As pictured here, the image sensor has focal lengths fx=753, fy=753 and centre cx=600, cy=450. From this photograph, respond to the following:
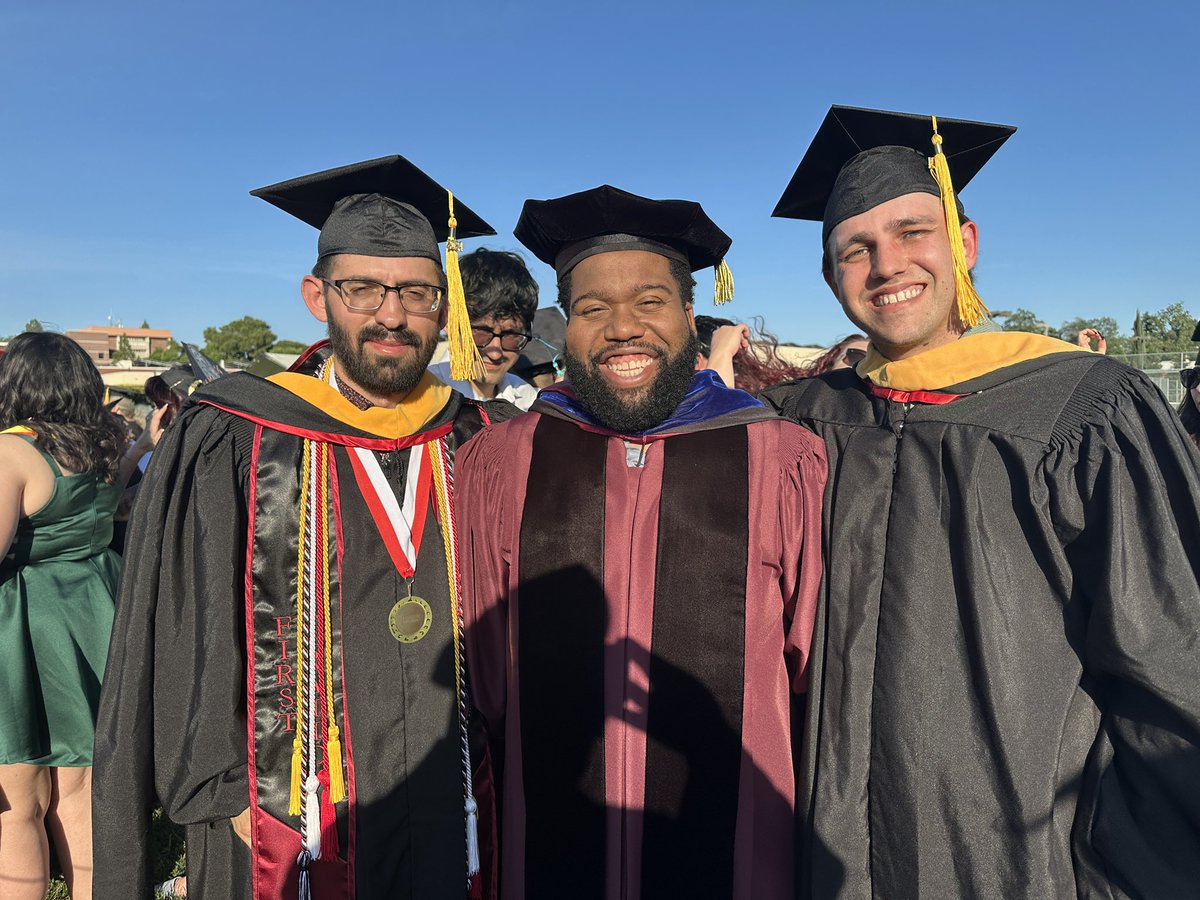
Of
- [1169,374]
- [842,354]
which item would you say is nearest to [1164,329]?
[1169,374]

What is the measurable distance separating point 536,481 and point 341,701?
32.3 inches

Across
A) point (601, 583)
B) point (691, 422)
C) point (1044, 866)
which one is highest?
point (691, 422)

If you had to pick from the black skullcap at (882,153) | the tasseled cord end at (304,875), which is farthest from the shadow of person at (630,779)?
the black skullcap at (882,153)

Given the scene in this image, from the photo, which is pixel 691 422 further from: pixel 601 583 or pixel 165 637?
pixel 165 637

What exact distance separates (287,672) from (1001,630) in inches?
72.4

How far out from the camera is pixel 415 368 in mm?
2371

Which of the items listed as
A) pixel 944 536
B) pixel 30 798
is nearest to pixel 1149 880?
pixel 944 536

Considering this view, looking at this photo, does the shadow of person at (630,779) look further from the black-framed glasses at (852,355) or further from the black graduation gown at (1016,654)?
the black-framed glasses at (852,355)

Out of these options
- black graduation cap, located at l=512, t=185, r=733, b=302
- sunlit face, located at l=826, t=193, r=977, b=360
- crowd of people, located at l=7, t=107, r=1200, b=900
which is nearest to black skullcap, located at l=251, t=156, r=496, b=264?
crowd of people, located at l=7, t=107, r=1200, b=900

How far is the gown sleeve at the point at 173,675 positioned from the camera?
2059mm

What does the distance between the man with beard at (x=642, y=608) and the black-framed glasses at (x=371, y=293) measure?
0.52m

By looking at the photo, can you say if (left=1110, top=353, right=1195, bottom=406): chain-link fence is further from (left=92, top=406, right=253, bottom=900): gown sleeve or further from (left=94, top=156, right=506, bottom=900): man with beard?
(left=92, top=406, right=253, bottom=900): gown sleeve

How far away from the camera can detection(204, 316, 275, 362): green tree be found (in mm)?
48531

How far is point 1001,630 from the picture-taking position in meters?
1.71
